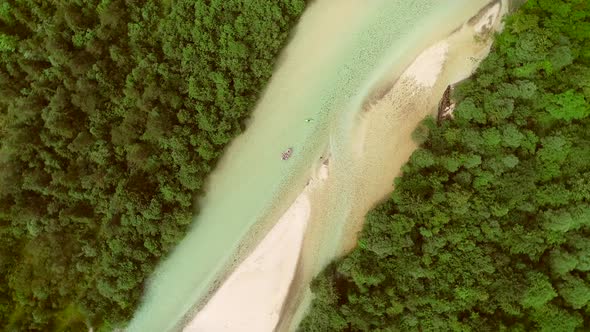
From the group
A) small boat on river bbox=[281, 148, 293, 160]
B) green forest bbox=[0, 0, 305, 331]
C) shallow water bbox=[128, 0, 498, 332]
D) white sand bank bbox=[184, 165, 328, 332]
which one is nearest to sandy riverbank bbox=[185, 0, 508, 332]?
white sand bank bbox=[184, 165, 328, 332]

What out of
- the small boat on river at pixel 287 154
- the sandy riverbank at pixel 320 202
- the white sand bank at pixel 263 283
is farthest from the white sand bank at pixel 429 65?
the small boat on river at pixel 287 154

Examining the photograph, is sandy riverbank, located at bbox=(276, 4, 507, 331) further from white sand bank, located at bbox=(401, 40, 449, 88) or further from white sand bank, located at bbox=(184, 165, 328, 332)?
white sand bank, located at bbox=(184, 165, 328, 332)

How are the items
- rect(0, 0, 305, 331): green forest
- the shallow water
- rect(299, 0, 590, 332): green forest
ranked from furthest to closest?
the shallow water → rect(0, 0, 305, 331): green forest → rect(299, 0, 590, 332): green forest

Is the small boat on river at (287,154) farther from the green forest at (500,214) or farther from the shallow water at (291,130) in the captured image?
the green forest at (500,214)

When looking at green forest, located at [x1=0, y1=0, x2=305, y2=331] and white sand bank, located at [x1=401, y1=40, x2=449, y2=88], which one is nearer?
green forest, located at [x1=0, y1=0, x2=305, y2=331]

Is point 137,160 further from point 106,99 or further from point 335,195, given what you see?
point 335,195

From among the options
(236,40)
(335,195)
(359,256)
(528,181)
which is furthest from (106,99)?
(528,181)
